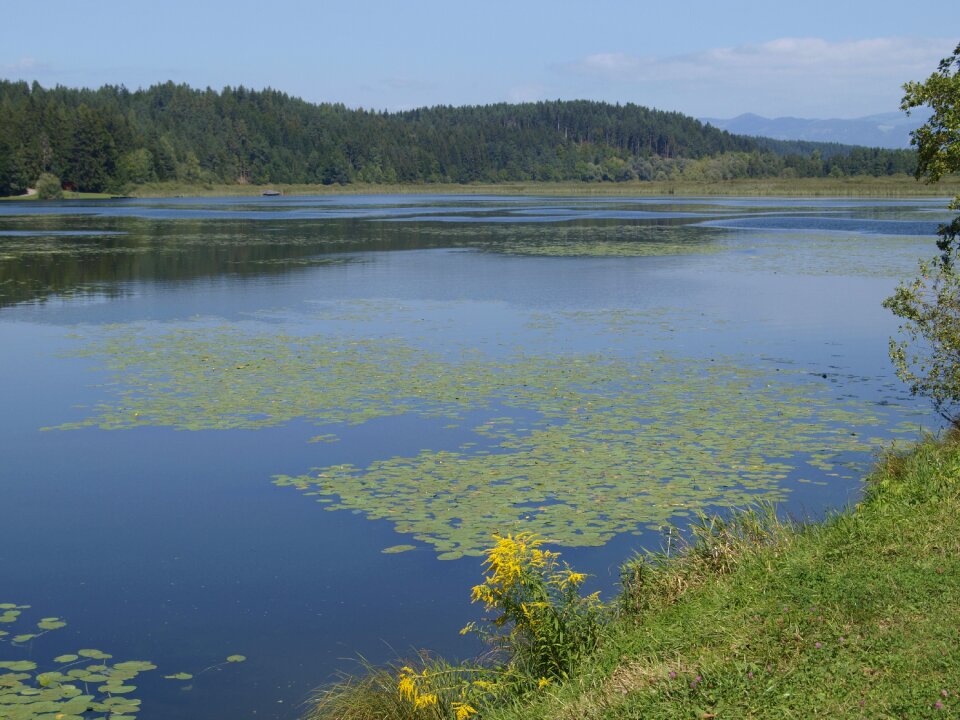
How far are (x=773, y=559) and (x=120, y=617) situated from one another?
20.8 ft

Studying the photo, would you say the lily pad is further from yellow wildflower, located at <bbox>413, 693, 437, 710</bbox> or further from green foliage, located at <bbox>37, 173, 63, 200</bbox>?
green foliage, located at <bbox>37, 173, 63, 200</bbox>

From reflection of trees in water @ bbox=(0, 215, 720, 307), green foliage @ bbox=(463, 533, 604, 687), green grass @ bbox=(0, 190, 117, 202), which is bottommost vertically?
green foliage @ bbox=(463, 533, 604, 687)

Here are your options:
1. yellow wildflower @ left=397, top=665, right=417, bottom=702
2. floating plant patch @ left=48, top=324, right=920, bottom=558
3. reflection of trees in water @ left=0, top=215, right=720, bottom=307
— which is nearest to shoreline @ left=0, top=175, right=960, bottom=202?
reflection of trees in water @ left=0, top=215, right=720, bottom=307

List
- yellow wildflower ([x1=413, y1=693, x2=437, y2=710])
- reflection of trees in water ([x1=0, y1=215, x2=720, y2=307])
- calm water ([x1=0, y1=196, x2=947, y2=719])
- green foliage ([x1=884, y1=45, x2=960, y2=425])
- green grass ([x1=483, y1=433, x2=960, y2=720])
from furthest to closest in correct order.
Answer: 1. reflection of trees in water ([x1=0, y1=215, x2=720, y2=307])
2. green foliage ([x1=884, y1=45, x2=960, y2=425])
3. calm water ([x1=0, y1=196, x2=947, y2=719])
4. yellow wildflower ([x1=413, y1=693, x2=437, y2=710])
5. green grass ([x1=483, y1=433, x2=960, y2=720])

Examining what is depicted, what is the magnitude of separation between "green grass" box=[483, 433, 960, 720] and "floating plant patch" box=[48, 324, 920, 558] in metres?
2.49

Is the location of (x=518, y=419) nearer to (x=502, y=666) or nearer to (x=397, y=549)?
(x=397, y=549)

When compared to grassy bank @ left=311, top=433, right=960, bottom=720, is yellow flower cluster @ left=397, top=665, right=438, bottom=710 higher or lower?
lower

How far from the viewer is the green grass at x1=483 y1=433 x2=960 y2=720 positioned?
7.29 meters

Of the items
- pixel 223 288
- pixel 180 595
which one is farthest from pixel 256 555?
pixel 223 288

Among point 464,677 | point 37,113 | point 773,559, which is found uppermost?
point 37,113

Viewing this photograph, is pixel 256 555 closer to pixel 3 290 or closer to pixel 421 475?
pixel 421 475

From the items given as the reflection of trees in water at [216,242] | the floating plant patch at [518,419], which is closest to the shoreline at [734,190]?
the reflection of trees in water at [216,242]

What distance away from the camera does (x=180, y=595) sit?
11328 mm

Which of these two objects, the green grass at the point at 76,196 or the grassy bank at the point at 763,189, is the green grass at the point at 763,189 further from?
the green grass at the point at 76,196
